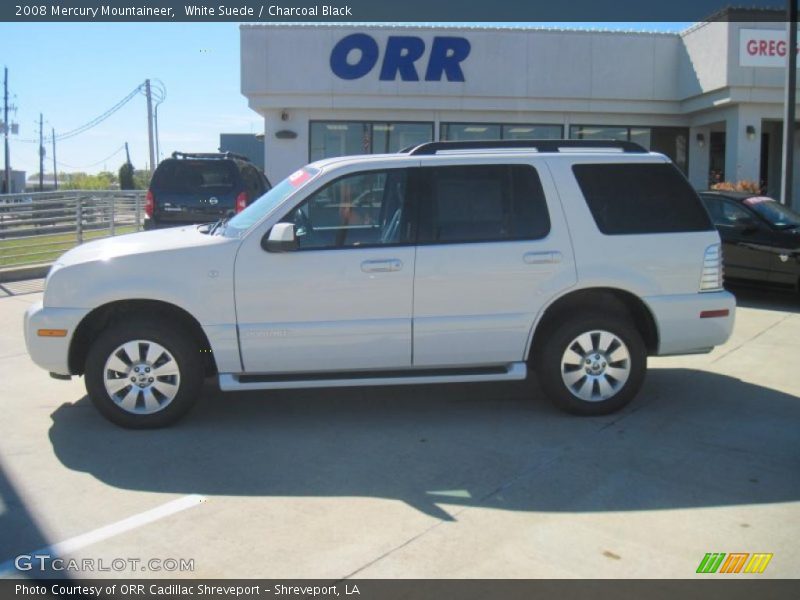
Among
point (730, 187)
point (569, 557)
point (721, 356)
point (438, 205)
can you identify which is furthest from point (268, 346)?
point (730, 187)

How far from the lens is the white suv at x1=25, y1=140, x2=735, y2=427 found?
5727 millimetres

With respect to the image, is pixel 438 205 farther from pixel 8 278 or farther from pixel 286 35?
pixel 286 35

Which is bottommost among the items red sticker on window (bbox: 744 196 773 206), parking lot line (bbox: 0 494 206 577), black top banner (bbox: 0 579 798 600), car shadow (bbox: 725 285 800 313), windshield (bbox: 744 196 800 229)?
black top banner (bbox: 0 579 798 600)

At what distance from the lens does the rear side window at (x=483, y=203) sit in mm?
6004

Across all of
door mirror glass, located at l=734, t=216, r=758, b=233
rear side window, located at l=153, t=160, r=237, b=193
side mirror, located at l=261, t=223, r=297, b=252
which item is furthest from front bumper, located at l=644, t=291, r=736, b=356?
rear side window, located at l=153, t=160, r=237, b=193

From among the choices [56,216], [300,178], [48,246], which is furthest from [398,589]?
[48,246]

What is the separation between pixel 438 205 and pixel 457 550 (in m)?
2.78

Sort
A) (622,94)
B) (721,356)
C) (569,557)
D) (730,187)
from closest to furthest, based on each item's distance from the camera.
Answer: (569,557) → (721,356) → (730,187) → (622,94)

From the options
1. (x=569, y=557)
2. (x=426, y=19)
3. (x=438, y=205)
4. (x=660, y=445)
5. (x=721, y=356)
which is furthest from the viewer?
(x=426, y=19)

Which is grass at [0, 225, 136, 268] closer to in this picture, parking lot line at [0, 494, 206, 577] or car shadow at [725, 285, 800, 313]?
parking lot line at [0, 494, 206, 577]

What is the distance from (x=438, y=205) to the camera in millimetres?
6027

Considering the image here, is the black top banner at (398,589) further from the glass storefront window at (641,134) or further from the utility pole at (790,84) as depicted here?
the glass storefront window at (641,134)

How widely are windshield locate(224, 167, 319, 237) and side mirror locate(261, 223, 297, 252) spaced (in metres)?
0.24

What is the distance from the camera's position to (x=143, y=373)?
5766 mm
